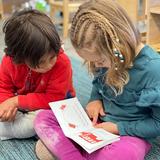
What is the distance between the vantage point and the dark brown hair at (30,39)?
90cm

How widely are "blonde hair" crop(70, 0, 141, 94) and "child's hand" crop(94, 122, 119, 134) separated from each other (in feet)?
0.57

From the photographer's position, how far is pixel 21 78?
1083 mm

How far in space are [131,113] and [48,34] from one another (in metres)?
0.32

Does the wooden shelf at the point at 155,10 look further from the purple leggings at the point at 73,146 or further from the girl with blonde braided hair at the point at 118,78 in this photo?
the purple leggings at the point at 73,146

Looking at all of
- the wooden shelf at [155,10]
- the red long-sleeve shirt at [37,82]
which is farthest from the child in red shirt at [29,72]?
the wooden shelf at [155,10]

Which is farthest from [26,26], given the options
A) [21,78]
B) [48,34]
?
[21,78]

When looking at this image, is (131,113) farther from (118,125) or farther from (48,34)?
(48,34)

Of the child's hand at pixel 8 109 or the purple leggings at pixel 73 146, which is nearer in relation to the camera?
the purple leggings at pixel 73 146

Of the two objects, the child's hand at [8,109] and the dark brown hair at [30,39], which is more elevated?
the dark brown hair at [30,39]

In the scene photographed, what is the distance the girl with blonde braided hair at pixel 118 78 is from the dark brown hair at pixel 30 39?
107 mm

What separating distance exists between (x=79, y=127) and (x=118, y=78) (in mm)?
183

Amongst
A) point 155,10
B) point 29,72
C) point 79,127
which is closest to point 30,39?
point 29,72

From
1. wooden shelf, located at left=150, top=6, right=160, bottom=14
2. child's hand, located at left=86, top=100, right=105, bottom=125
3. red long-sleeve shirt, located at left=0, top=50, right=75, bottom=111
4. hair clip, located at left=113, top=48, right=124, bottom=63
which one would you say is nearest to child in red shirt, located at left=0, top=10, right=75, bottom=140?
red long-sleeve shirt, located at left=0, top=50, right=75, bottom=111

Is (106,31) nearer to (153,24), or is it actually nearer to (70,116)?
(70,116)
